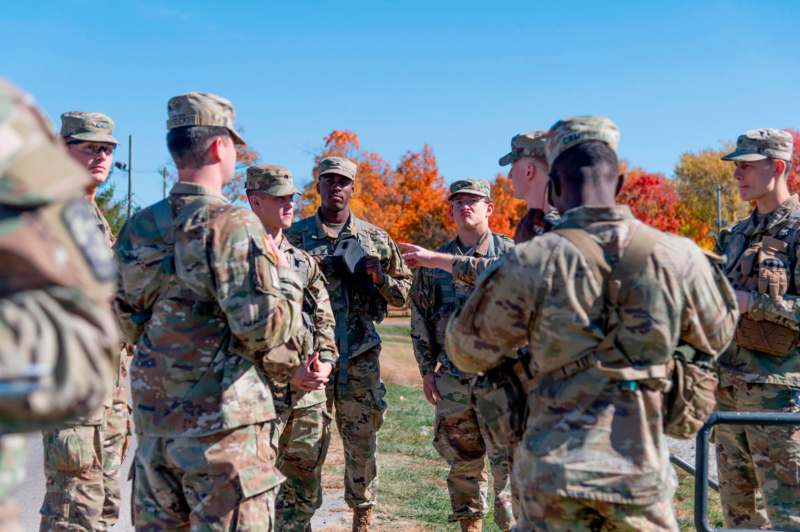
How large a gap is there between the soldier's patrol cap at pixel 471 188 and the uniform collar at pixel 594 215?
294 centimetres

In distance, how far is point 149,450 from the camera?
11.7ft

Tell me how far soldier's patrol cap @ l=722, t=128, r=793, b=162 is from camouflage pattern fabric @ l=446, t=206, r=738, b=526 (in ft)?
7.78

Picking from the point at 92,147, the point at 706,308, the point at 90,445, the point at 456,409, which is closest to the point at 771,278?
the point at 706,308

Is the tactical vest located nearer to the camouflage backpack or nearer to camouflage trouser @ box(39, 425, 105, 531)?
the camouflage backpack

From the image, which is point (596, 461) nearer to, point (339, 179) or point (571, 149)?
point (571, 149)

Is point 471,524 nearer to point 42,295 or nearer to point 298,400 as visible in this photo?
point 298,400

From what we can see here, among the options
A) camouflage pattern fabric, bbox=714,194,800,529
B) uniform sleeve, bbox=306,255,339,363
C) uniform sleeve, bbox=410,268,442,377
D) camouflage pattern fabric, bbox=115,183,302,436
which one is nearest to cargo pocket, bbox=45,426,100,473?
uniform sleeve, bbox=306,255,339,363

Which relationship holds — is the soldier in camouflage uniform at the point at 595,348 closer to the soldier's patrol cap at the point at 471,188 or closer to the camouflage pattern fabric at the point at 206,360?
the camouflage pattern fabric at the point at 206,360

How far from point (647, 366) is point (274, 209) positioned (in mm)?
3006

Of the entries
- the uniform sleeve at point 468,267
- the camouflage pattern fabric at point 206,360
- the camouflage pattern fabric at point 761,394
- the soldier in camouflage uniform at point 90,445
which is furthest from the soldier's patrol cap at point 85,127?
the camouflage pattern fabric at point 761,394

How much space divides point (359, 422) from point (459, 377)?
0.80 meters

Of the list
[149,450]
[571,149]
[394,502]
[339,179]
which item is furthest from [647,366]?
[394,502]

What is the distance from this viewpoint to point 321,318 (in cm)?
539

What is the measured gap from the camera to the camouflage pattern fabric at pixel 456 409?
19.5 ft
